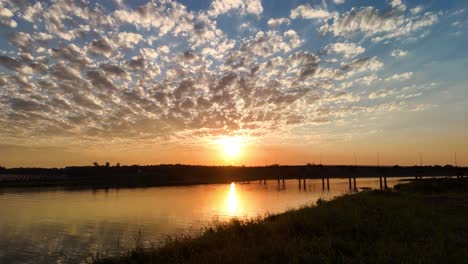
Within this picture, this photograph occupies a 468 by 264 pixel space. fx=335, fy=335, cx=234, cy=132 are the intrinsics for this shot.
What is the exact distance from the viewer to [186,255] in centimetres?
1622

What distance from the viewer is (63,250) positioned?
1037 inches

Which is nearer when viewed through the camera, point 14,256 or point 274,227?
point 274,227

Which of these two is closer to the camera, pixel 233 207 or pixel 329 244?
pixel 329 244

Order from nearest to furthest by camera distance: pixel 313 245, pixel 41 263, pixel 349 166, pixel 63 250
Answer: pixel 313 245
pixel 41 263
pixel 63 250
pixel 349 166

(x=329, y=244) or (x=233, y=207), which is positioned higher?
(x=329, y=244)

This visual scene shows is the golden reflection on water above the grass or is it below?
below

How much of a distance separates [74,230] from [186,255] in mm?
24870

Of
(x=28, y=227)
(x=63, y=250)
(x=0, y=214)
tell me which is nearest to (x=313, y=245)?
(x=63, y=250)

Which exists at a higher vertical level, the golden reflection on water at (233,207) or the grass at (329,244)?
the grass at (329,244)

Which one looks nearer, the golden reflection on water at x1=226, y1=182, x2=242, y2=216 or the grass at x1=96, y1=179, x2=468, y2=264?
the grass at x1=96, y1=179, x2=468, y2=264

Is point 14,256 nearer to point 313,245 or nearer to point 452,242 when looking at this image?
point 313,245

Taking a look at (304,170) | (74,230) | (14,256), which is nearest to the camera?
(14,256)

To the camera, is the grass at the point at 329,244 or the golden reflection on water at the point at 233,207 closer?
the grass at the point at 329,244

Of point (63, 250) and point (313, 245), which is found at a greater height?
point (313, 245)
